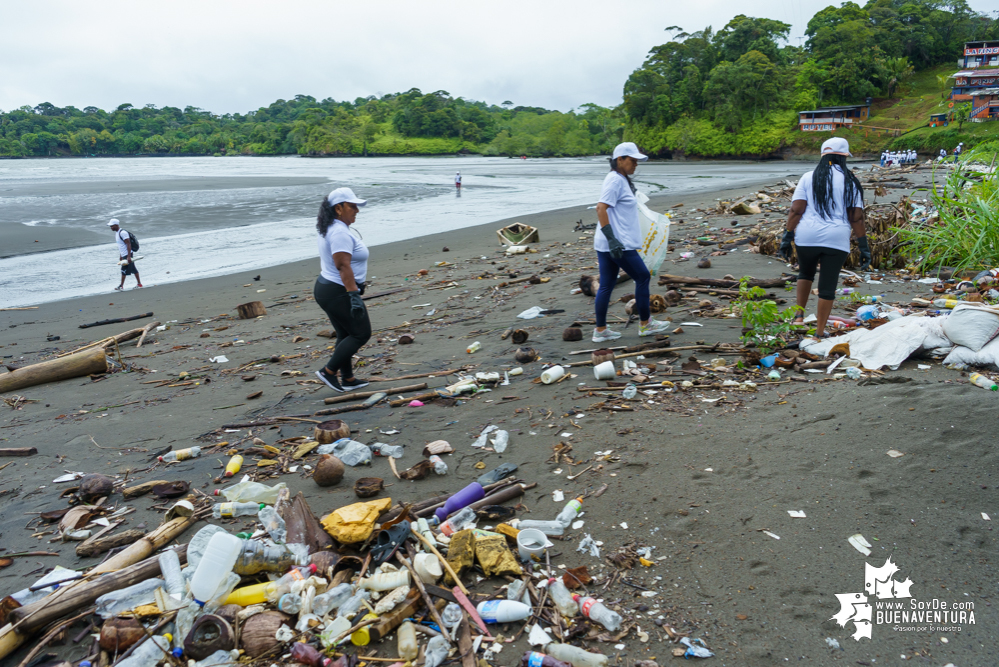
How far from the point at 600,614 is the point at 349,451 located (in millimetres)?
2399

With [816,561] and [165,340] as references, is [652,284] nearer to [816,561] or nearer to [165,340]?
[816,561]

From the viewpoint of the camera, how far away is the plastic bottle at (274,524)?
3182 millimetres

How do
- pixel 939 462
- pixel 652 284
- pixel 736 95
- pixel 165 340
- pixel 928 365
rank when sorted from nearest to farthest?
pixel 939 462 < pixel 928 365 < pixel 652 284 < pixel 165 340 < pixel 736 95

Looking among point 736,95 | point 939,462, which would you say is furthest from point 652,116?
point 939,462

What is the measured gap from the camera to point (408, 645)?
251 centimetres

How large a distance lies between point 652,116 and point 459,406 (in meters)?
82.0

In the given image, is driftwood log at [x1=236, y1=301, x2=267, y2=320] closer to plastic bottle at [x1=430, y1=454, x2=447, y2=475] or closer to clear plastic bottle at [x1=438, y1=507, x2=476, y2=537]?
plastic bottle at [x1=430, y1=454, x2=447, y2=475]

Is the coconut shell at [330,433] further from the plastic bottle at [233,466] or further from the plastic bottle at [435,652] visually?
the plastic bottle at [435,652]

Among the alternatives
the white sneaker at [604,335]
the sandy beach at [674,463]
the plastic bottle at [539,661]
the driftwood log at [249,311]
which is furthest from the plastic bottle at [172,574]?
the driftwood log at [249,311]

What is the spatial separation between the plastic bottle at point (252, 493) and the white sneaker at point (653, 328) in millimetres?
3791

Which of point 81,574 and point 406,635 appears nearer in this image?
point 406,635

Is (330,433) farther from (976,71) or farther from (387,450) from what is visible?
(976,71)

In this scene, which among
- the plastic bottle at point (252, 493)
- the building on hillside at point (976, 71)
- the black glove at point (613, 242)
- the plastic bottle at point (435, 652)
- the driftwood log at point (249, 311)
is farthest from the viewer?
the building on hillside at point (976, 71)

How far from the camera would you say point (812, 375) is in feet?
15.1
